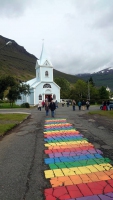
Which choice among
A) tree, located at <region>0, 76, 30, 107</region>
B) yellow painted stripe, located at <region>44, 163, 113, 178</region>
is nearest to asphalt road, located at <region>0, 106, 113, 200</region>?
yellow painted stripe, located at <region>44, 163, 113, 178</region>

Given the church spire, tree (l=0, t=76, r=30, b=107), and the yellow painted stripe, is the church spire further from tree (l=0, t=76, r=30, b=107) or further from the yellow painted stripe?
the yellow painted stripe

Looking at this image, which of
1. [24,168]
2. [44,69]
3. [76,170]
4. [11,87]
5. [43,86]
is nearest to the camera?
[76,170]

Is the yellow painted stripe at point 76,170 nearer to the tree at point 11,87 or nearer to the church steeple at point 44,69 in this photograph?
the tree at point 11,87

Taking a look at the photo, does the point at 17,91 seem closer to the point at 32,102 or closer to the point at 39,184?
the point at 32,102

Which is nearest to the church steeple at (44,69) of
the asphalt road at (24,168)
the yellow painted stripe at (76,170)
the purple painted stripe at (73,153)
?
the asphalt road at (24,168)

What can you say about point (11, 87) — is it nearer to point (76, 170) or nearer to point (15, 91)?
point (15, 91)

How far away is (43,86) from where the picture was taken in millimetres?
52406

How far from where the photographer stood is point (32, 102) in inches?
2014

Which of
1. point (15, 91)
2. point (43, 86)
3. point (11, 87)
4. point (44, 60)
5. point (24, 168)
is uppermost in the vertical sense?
point (44, 60)

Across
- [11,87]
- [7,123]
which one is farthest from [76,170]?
[11,87]

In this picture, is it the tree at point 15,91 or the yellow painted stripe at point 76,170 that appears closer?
the yellow painted stripe at point 76,170

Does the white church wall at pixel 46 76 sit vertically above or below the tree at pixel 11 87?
above

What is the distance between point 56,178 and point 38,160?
140 centimetres

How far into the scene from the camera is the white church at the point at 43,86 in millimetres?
50919
